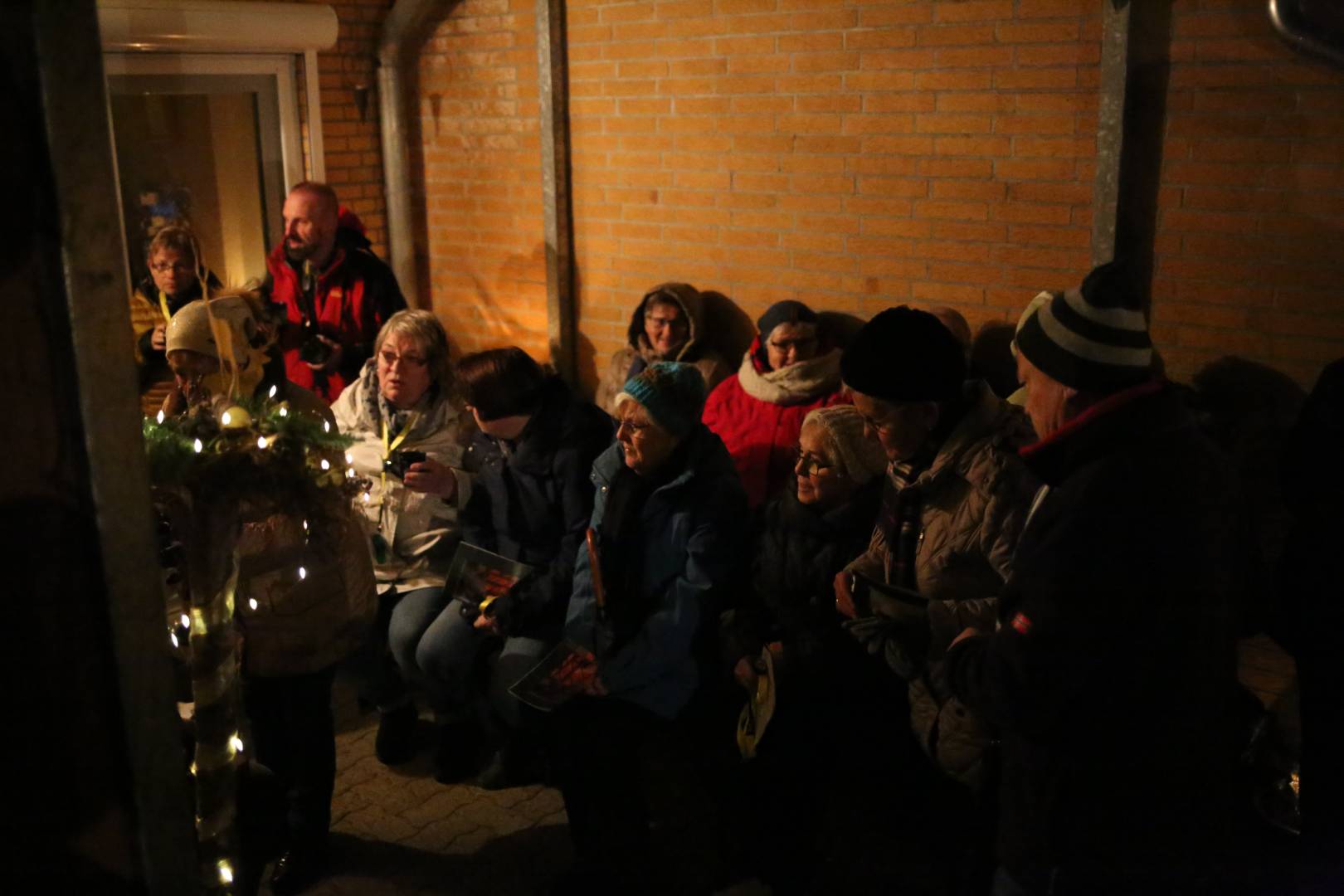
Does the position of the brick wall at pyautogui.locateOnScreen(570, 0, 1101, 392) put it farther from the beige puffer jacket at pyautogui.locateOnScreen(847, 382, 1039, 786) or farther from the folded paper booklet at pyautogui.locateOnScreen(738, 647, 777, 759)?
the folded paper booklet at pyautogui.locateOnScreen(738, 647, 777, 759)

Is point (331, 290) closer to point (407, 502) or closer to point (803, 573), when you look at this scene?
point (407, 502)

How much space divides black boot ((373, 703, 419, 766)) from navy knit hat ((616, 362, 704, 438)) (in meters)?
1.73

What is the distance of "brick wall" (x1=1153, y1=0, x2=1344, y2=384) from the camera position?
4.83 metres

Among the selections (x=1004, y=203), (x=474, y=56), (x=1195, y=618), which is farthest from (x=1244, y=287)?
(x=474, y=56)

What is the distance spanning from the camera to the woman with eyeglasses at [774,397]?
5184mm

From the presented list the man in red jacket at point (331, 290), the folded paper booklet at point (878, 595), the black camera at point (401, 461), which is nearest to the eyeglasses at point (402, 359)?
the black camera at point (401, 461)

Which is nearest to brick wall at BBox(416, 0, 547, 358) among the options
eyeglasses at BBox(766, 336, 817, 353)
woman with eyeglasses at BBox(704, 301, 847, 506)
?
woman with eyeglasses at BBox(704, 301, 847, 506)

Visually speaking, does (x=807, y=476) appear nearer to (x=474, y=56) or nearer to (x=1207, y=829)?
(x=1207, y=829)

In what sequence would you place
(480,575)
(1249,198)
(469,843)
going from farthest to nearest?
(1249,198), (480,575), (469,843)

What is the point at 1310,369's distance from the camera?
4992mm

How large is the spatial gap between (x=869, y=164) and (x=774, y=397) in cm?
153

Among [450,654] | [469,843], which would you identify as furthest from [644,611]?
[469,843]

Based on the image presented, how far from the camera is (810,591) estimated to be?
12.6 feet

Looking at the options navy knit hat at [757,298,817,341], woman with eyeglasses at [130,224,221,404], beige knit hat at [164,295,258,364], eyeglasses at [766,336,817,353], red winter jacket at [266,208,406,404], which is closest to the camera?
beige knit hat at [164,295,258,364]
